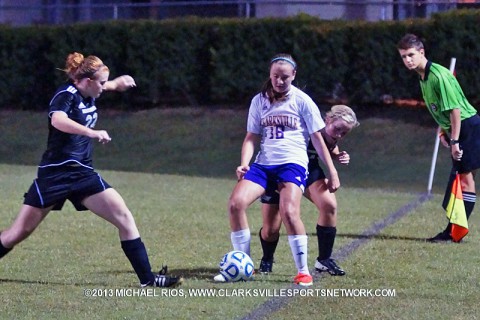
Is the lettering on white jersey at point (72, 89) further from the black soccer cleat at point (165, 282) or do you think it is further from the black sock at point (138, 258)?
the black soccer cleat at point (165, 282)

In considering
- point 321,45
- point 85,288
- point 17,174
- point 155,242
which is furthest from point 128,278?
point 321,45

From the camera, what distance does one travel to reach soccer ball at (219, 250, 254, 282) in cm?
785

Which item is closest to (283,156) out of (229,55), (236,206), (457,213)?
(236,206)

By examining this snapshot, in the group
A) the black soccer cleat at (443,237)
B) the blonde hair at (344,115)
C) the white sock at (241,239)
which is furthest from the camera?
the black soccer cleat at (443,237)

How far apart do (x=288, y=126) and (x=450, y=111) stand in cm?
280

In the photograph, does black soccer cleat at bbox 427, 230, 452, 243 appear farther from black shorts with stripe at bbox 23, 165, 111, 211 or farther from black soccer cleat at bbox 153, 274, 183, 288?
black shorts with stripe at bbox 23, 165, 111, 211

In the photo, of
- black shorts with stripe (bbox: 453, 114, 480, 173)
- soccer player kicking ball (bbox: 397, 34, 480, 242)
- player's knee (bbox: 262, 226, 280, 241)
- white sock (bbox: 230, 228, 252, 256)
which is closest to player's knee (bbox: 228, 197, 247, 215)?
white sock (bbox: 230, 228, 252, 256)

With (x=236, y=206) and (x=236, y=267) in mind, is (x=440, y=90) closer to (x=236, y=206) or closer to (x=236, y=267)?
(x=236, y=206)

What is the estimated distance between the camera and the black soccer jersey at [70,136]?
7602mm

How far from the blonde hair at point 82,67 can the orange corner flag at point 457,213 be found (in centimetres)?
416

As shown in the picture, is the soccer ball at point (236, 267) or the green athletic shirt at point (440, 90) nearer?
the soccer ball at point (236, 267)

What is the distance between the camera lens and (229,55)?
2248 cm

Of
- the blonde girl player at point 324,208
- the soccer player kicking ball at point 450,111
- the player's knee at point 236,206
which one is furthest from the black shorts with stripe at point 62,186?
the soccer player kicking ball at point 450,111

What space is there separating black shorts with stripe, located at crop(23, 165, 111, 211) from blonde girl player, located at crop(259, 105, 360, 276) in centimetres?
143
